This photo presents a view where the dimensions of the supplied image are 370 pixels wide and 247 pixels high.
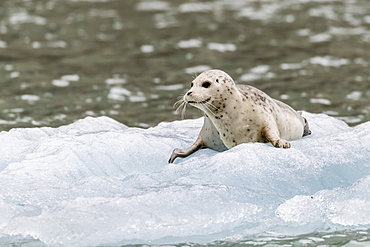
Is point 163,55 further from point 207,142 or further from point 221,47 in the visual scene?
Result: point 207,142

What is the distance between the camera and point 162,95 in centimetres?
1105

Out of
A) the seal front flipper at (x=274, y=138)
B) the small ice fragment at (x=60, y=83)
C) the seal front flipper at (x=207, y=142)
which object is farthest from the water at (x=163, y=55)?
the seal front flipper at (x=274, y=138)

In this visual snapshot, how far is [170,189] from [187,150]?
3.01 ft

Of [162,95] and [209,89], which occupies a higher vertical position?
[209,89]

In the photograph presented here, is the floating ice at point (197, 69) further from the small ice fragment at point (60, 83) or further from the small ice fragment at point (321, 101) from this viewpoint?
the small ice fragment at point (321, 101)

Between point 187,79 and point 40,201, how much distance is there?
6.40 m

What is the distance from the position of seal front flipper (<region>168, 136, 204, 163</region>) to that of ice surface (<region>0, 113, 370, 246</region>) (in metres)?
0.05

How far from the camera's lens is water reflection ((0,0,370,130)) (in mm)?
10438

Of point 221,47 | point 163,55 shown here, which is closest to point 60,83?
point 163,55

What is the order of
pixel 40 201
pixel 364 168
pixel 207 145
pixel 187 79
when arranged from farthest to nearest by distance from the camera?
1. pixel 187 79
2. pixel 207 145
3. pixel 364 168
4. pixel 40 201

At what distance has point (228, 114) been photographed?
6344 mm

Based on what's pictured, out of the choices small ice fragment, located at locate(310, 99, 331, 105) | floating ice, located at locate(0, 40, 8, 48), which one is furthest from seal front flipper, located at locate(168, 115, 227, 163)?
floating ice, located at locate(0, 40, 8, 48)

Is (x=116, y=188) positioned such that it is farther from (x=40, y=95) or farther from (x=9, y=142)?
(x=40, y=95)

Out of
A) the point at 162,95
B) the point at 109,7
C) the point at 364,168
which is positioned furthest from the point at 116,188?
the point at 109,7
